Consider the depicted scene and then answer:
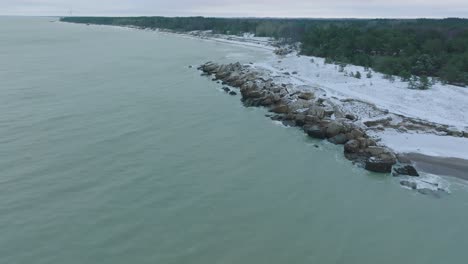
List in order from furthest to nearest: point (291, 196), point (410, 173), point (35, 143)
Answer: point (35, 143)
point (410, 173)
point (291, 196)

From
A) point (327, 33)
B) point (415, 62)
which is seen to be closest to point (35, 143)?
point (415, 62)

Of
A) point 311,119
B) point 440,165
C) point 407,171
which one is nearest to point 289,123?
point 311,119

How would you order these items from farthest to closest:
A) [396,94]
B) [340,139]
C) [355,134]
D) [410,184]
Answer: [396,94]
[340,139]
[355,134]
[410,184]

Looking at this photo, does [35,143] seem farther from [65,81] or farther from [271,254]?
[65,81]

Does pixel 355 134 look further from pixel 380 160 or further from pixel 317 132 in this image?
pixel 380 160

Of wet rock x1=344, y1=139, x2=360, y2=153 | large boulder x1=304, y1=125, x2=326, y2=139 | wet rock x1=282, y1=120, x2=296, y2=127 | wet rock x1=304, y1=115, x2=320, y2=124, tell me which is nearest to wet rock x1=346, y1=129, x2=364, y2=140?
wet rock x1=344, y1=139, x2=360, y2=153

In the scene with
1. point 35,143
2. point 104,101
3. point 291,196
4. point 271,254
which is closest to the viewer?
point 271,254
